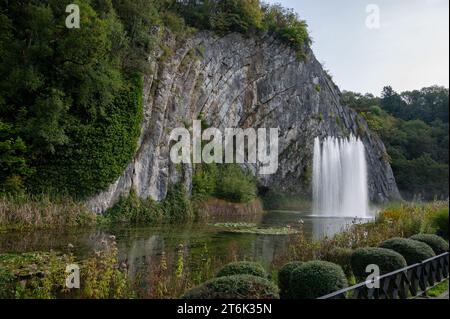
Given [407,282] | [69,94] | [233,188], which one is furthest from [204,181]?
[407,282]

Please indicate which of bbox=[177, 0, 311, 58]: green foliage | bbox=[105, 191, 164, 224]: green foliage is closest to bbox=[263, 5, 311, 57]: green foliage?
bbox=[177, 0, 311, 58]: green foliage

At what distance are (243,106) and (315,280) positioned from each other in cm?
2973

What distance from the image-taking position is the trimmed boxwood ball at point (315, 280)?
236 inches

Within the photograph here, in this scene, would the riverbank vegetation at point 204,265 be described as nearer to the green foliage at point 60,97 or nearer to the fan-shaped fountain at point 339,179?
the green foliage at point 60,97

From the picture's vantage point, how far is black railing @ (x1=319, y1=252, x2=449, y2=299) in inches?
232

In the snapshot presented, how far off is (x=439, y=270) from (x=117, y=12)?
2020 cm

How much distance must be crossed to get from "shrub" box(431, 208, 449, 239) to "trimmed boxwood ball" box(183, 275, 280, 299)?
915cm

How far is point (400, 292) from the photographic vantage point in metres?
6.80

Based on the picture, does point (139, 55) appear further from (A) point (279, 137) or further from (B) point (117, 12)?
(A) point (279, 137)

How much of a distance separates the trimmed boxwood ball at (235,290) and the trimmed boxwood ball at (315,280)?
4.25 ft

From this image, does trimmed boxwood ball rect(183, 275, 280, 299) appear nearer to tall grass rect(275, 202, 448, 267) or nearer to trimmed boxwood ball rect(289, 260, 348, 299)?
trimmed boxwood ball rect(289, 260, 348, 299)

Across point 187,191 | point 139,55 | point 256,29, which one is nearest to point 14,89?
point 139,55

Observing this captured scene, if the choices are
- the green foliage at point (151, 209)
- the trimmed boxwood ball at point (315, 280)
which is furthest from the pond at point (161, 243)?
the trimmed boxwood ball at point (315, 280)

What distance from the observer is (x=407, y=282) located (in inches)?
272
